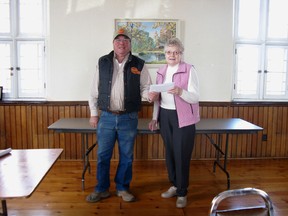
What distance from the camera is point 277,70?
14.6ft

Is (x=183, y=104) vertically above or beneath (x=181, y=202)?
above

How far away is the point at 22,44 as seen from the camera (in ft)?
13.5

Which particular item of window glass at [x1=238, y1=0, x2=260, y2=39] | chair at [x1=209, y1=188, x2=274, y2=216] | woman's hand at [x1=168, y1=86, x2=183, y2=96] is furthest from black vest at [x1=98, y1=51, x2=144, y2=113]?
window glass at [x1=238, y1=0, x2=260, y2=39]

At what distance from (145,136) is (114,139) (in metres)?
1.34

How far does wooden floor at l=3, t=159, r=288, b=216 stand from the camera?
9.27 ft

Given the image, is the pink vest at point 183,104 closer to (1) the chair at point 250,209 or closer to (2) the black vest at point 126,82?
(2) the black vest at point 126,82

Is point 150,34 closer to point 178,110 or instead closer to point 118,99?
point 118,99

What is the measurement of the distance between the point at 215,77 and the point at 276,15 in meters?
1.41

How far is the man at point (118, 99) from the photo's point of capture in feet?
9.36

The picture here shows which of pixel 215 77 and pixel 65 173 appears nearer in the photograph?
pixel 65 173

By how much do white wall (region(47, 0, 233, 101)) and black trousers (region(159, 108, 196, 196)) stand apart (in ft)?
4.74

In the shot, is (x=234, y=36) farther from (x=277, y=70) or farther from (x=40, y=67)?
(x=40, y=67)

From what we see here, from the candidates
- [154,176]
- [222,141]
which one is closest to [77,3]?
[154,176]

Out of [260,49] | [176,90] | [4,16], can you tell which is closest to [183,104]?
[176,90]
